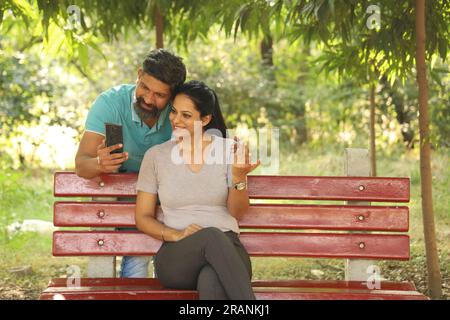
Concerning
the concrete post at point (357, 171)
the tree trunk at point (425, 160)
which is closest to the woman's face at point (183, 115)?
the concrete post at point (357, 171)

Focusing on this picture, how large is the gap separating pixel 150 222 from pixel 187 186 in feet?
0.82

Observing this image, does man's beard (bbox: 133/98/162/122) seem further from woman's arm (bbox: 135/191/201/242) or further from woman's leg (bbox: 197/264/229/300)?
woman's leg (bbox: 197/264/229/300)

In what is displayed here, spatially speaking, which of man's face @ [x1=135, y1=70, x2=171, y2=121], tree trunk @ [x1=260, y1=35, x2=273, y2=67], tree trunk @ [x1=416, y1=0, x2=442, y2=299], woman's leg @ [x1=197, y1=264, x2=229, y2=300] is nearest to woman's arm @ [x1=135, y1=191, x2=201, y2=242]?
woman's leg @ [x1=197, y1=264, x2=229, y2=300]

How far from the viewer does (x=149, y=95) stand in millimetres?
4172

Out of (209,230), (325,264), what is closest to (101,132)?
(209,230)

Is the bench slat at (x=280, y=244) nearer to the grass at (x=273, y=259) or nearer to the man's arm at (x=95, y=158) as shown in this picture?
the man's arm at (x=95, y=158)

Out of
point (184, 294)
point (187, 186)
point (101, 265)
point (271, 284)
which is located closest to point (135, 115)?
point (187, 186)

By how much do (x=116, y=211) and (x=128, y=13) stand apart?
2.48 m

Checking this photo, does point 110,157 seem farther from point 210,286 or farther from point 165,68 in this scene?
point 210,286

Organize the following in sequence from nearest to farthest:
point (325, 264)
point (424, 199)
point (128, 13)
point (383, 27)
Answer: point (424, 199) < point (383, 27) < point (128, 13) < point (325, 264)

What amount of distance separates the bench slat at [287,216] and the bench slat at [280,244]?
5 centimetres

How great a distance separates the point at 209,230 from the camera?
3895 millimetres

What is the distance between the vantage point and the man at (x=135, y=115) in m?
4.11

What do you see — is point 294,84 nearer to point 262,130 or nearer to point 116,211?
point 262,130
